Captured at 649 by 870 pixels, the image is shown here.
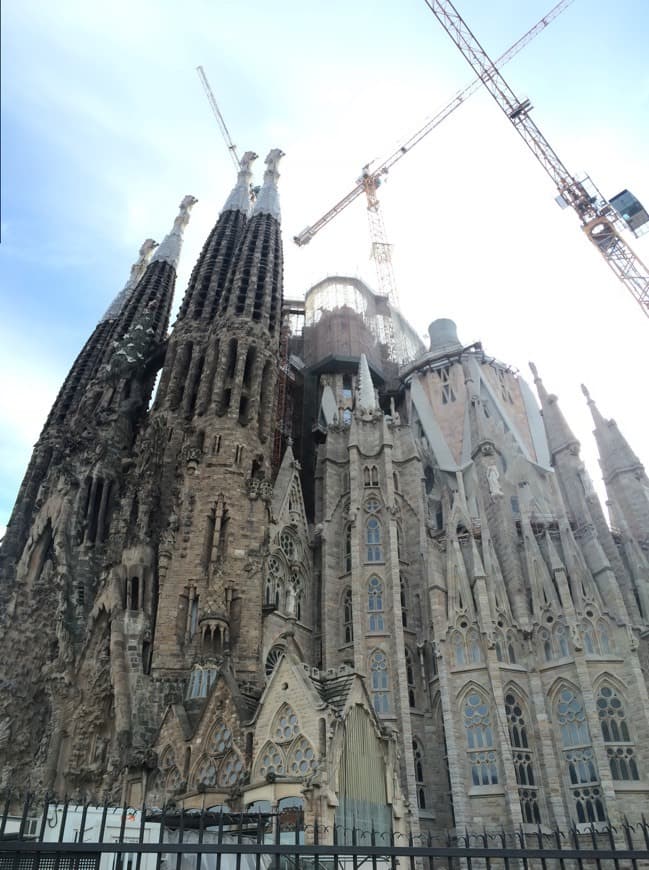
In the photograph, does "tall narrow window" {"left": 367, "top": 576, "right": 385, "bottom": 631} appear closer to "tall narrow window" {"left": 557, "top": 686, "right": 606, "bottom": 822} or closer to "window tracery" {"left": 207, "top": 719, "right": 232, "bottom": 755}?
"tall narrow window" {"left": 557, "top": 686, "right": 606, "bottom": 822}

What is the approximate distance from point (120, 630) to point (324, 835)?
15.3 metres

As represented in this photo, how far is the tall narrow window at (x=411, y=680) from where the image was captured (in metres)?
28.5

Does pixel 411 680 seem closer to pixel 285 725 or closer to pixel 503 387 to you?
pixel 285 725

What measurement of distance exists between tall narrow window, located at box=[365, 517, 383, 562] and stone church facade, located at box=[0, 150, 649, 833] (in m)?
0.12

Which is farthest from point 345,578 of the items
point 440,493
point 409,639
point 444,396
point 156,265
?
point 156,265

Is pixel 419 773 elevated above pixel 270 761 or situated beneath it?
elevated above

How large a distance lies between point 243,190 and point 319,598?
3693cm

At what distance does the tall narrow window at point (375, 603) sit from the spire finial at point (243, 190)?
34035 mm

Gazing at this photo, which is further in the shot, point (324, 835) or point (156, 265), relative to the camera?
point (156, 265)

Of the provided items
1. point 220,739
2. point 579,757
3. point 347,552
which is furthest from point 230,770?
point 347,552

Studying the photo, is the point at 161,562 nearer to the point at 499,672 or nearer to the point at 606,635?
the point at 499,672

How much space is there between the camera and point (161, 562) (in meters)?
28.4

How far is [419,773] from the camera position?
1058 inches

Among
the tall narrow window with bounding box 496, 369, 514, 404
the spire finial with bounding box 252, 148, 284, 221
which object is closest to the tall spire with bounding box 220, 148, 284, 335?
the spire finial with bounding box 252, 148, 284, 221
